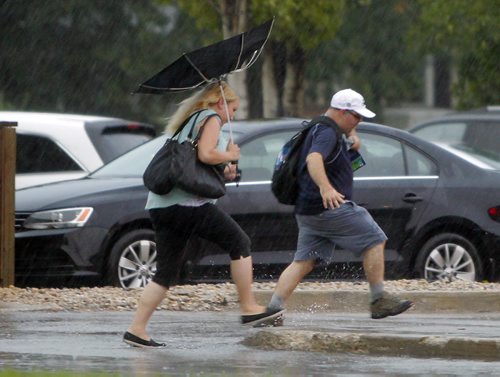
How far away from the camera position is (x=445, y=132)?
20.9 metres

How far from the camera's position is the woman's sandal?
30.0ft

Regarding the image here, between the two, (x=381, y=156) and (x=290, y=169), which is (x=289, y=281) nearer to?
(x=290, y=169)

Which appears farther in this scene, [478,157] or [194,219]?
[478,157]

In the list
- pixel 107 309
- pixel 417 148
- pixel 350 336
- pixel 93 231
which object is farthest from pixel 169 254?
pixel 417 148

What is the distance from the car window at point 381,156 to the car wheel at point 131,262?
1.93 m

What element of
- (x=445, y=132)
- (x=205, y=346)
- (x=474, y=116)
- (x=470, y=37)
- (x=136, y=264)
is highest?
(x=470, y=37)

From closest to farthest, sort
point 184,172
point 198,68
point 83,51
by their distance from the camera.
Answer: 1. point 184,172
2. point 198,68
3. point 83,51

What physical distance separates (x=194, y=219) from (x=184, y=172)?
308 mm

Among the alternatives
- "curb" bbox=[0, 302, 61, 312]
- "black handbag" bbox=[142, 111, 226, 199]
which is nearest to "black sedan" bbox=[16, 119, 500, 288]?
"curb" bbox=[0, 302, 61, 312]

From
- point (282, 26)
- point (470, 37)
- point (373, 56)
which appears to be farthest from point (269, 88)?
point (373, 56)

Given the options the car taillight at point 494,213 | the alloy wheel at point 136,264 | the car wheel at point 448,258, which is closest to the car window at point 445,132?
the car taillight at point 494,213

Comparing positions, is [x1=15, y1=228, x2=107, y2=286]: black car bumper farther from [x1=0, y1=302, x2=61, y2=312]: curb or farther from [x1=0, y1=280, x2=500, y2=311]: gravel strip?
[x1=0, y1=302, x2=61, y2=312]: curb

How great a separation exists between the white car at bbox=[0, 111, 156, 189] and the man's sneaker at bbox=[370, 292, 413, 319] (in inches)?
258

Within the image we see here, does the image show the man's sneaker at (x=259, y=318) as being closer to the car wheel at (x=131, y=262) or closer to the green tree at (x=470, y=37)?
the car wheel at (x=131, y=262)
